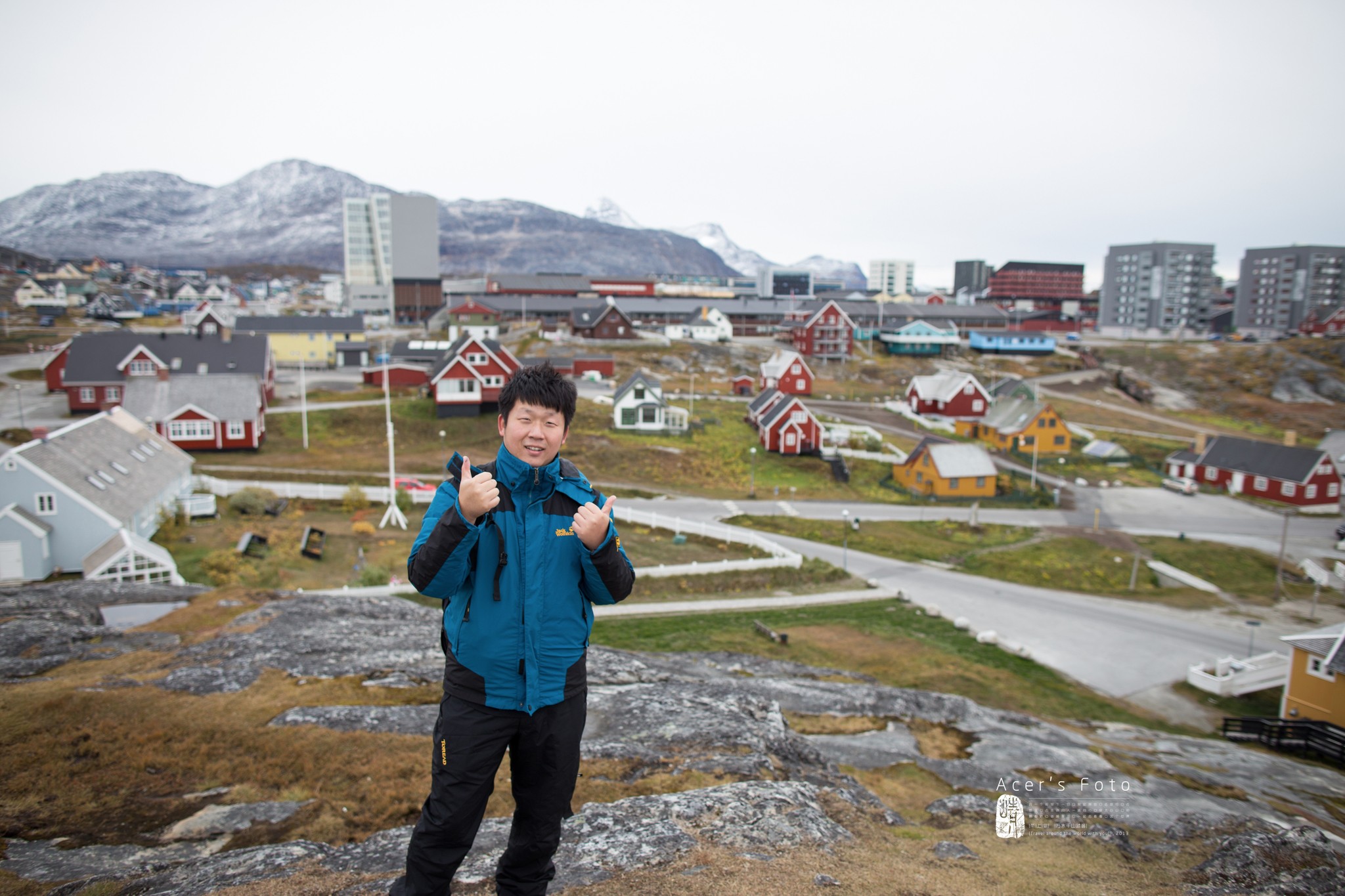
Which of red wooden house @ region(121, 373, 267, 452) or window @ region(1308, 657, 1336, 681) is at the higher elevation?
red wooden house @ region(121, 373, 267, 452)

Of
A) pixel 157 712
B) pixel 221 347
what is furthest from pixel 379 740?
pixel 221 347

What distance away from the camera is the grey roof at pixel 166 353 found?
160 ft

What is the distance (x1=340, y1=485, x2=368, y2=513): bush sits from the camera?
33.8 m

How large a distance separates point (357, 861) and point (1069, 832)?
8.56 metres

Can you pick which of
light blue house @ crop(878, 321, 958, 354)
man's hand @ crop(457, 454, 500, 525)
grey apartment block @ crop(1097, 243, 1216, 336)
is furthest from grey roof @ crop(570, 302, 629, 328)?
grey apartment block @ crop(1097, 243, 1216, 336)

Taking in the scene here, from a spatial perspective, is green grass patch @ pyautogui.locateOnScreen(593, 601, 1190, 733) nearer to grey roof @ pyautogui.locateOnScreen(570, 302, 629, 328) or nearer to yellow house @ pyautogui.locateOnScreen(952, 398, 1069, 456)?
yellow house @ pyautogui.locateOnScreen(952, 398, 1069, 456)

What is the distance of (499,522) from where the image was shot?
4934 mm

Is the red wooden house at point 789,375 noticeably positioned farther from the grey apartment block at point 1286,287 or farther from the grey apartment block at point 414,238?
the grey apartment block at point 1286,287

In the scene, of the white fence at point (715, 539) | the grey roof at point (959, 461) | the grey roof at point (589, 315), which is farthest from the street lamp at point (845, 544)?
the grey roof at point (589, 315)

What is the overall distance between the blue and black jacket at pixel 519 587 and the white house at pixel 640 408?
156 feet

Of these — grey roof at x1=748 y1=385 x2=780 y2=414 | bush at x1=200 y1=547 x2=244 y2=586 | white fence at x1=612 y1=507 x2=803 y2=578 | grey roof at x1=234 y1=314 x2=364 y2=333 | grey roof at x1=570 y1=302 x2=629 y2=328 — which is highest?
grey roof at x1=570 y1=302 x2=629 y2=328

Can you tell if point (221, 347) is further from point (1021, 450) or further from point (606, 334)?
point (1021, 450)

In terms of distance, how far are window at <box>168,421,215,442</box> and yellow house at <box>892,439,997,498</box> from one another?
4258 cm

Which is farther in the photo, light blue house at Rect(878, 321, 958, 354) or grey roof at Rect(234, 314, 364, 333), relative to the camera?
light blue house at Rect(878, 321, 958, 354)
